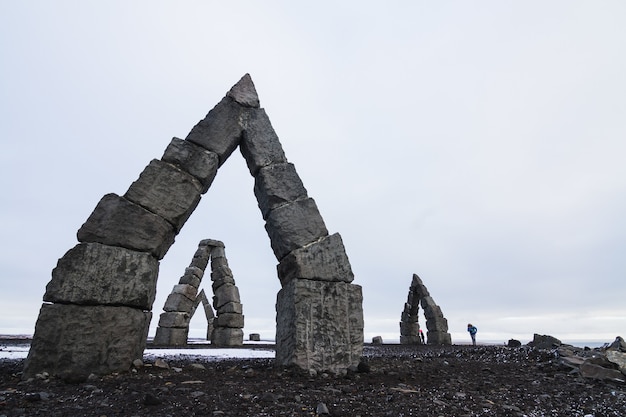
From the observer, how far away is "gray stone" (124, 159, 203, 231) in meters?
5.44

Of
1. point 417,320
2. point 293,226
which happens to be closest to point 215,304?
point 417,320

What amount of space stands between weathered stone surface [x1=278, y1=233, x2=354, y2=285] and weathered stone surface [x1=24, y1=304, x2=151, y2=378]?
2.17 metres

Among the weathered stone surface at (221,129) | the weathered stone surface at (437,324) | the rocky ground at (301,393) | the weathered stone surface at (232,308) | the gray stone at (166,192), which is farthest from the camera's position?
the weathered stone surface at (437,324)

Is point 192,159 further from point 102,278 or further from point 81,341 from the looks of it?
point 81,341

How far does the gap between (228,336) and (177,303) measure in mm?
2377

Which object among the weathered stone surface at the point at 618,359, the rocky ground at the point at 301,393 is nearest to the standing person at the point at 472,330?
the weathered stone surface at the point at 618,359

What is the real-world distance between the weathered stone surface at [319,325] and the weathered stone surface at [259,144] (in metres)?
2.04

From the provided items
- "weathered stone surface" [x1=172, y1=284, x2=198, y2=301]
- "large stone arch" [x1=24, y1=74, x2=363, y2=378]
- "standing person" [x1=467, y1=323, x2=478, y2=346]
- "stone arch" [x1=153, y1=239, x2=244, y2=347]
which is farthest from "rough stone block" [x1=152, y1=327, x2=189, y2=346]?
"standing person" [x1=467, y1=323, x2=478, y2=346]

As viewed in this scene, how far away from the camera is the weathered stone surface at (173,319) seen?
14.4m

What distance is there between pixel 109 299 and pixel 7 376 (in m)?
1.38

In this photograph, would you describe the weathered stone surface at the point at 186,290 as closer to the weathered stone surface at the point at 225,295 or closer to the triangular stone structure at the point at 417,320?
the weathered stone surface at the point at 225,295

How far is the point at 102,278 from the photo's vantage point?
4.87m

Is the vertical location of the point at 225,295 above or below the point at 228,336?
Answer: above

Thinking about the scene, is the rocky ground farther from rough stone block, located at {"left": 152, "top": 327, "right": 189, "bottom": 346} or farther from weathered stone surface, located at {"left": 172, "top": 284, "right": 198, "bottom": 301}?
weathered stone surface, located at {"left": 172, "top": 284, "right": 198, "bottom": 301}
